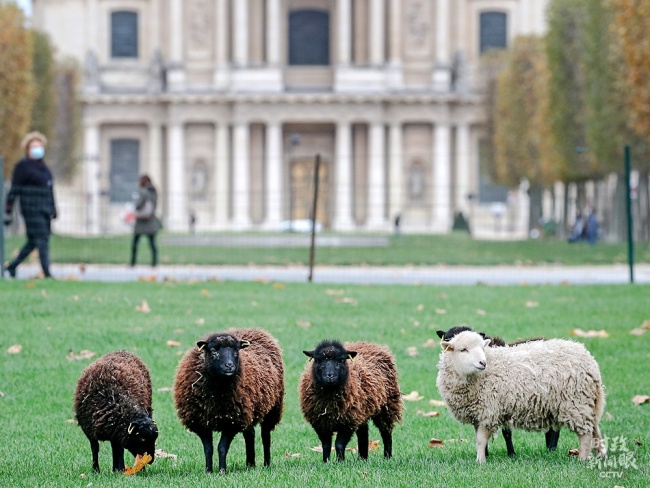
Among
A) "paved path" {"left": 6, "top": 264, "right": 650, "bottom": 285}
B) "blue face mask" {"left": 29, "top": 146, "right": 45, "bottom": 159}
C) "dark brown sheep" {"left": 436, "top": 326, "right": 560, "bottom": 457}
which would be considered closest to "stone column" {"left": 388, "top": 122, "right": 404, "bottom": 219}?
"paved path" {"left": 6, "top": 264, "right": 650, "bottom": 285}

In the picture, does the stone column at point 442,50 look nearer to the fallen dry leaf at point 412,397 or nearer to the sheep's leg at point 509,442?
the fallen dry leaf at point 412,397

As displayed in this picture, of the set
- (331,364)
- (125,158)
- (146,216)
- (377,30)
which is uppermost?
(377,30)

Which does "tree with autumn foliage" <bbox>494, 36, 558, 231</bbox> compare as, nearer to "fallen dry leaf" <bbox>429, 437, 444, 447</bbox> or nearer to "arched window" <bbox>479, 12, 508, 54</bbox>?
"arched window" <bbox>479, 12, 508, 54</bbox>

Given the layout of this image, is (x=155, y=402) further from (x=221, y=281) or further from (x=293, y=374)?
(x=221, y=281)

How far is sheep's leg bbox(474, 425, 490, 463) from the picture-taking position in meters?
9.69

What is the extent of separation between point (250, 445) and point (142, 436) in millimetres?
851

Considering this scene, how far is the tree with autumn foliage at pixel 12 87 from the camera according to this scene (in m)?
50.9

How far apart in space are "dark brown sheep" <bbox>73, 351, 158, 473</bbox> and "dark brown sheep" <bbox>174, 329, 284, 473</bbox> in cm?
32

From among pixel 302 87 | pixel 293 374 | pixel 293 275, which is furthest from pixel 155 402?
pixel 302 87

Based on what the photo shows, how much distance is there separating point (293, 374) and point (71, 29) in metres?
75.8

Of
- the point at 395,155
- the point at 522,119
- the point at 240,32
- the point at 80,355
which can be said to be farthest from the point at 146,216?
the point at 240,32

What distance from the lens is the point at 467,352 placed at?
9.72 m

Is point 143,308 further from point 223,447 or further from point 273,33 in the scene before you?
point 273,33

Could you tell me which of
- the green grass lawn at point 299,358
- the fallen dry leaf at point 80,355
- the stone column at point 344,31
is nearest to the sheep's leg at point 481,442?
the green grass lawn at point 299,358
